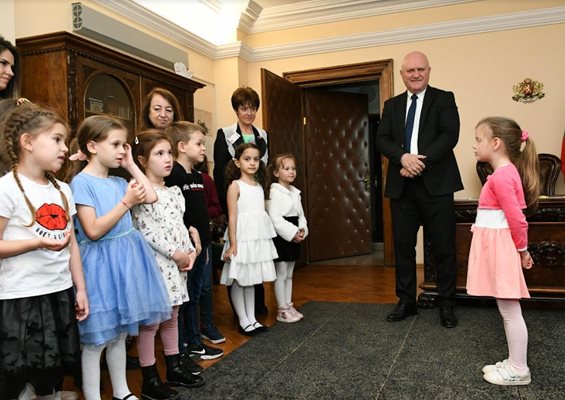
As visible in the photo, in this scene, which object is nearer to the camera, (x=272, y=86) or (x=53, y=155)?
(x=53, y=155)

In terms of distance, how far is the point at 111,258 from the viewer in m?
1.60

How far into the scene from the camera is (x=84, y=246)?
1616mm

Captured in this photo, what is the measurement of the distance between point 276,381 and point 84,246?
90 centimetres

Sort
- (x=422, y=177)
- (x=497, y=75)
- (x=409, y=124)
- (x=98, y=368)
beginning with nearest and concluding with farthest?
1. (x=98, y=368)
2. (x=422, y=177)
3. (x=409, y=124)
4. (x=497, y=75)

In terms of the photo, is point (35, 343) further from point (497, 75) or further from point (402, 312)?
point (497, 75)

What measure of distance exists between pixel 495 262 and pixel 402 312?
1.00m

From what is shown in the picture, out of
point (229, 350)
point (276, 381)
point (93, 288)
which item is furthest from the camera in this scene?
point (229, 350)

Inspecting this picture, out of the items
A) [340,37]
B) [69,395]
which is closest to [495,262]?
[69,395]

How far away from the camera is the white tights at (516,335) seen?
5.94 ft

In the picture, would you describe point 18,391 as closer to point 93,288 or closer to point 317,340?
point 93,288

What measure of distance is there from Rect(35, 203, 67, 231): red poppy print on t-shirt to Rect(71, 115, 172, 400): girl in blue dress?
122mm

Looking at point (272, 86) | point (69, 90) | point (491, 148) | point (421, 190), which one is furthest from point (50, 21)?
point (491, 148)

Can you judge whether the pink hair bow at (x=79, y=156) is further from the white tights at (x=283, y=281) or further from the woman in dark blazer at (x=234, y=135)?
the white tights at (x=283, y=281)

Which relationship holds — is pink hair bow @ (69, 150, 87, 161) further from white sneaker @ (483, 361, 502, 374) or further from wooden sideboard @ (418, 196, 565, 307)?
wooden sideboard @ (418, 196, 565, 307)
